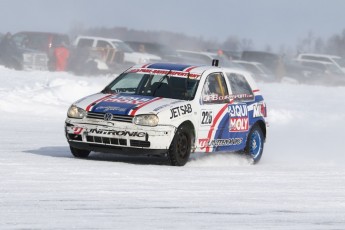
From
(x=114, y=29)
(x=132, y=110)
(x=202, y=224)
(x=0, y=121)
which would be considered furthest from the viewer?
(x=114, y=29)

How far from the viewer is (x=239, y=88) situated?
14414mm

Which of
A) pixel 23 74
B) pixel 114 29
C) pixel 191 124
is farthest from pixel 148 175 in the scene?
pixel 114 29

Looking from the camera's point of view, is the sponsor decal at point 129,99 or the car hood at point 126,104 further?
the sponsor decal at point 129,99

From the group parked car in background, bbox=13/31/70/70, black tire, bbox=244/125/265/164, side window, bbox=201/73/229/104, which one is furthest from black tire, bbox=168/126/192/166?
parked car in background, bbox=13/31/70/70

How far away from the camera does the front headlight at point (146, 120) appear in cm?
1228

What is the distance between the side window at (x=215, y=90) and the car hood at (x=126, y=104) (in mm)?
597

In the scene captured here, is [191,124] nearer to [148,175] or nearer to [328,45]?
[148,175]

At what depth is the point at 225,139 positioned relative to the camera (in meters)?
13.7

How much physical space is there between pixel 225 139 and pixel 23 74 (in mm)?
17092

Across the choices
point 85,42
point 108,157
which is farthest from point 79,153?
point 85,42

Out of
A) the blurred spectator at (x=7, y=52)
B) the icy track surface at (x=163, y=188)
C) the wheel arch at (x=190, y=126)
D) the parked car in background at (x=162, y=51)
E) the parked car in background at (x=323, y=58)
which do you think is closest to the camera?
the icy track surface at (x=163, y=188)

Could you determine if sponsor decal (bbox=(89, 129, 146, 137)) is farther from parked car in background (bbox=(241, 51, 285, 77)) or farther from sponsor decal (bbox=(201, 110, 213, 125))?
parked car in background (bbox=(241, 51, 285, 77))

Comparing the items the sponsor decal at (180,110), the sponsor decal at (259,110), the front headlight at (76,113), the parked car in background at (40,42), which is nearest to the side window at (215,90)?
the sponsor decal at (180,110)

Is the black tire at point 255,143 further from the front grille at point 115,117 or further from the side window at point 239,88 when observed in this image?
the front grille at point 115,117
